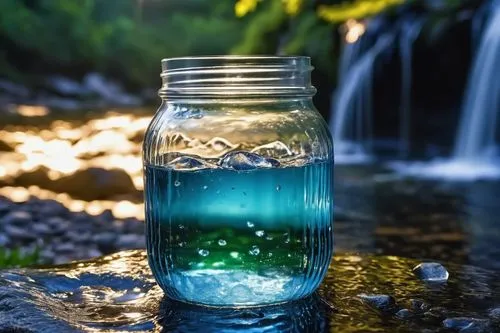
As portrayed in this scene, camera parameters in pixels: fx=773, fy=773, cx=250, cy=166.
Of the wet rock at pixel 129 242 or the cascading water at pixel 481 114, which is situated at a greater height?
the cascading water at pixel 481 114

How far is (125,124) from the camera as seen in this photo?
12.8 meters

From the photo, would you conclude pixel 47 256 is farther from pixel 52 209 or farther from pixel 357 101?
pixel 357 101

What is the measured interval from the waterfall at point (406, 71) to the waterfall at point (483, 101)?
104 centimetres

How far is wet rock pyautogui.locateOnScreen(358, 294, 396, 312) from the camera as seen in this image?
1536mm

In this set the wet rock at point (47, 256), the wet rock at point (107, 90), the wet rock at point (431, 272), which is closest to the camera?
the wet rock at point (431, 272)

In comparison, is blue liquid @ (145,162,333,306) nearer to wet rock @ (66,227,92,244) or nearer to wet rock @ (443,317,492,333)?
wet rock @ (443,317,492,333)

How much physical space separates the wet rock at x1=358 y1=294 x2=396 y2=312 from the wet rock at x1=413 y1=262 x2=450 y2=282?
0.24 m

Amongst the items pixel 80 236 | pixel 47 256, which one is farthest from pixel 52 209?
pixel 47 256

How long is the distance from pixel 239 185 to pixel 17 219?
4.33 m

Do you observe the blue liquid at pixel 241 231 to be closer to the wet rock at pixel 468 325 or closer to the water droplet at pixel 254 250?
the water droplet at pixel 254 250

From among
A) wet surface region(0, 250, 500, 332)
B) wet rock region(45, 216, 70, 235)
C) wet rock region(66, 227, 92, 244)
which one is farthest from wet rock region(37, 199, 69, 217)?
wet surface region(0, 250, 500, 332)

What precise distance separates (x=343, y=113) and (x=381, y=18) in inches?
57.5

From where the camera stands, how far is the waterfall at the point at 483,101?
8891 millimetres

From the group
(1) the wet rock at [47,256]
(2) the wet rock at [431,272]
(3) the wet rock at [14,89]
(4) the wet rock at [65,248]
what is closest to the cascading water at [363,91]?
(4) the wet rock at [65,248]
